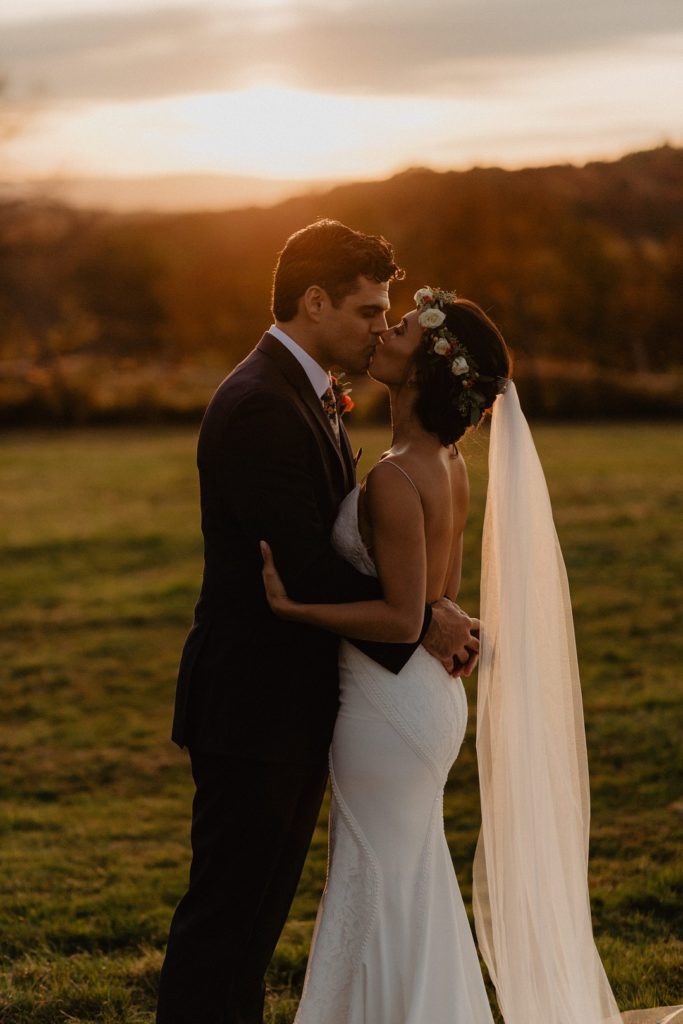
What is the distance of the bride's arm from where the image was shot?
3.25m

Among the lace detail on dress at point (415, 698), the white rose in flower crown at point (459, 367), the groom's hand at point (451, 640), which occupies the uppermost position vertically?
the white rose in flower crown at point (459, 367)

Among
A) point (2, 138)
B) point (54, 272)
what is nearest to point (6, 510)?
point (2, 138)

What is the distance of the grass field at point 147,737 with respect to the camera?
181 inches

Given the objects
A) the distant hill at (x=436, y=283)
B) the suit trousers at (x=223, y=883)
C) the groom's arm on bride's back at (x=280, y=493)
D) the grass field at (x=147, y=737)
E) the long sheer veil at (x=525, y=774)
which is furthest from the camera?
the distant hill at (x=436, y=283)

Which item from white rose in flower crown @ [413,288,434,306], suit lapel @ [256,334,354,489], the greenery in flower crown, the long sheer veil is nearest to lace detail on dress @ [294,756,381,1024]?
the long sheer veil

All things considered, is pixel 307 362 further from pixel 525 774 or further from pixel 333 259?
pixel 525 774

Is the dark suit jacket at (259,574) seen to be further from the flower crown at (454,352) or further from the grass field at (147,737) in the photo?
the grass field at (147,737)

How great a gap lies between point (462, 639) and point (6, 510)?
1260 cm

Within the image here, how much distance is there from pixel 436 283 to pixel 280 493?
30651mm

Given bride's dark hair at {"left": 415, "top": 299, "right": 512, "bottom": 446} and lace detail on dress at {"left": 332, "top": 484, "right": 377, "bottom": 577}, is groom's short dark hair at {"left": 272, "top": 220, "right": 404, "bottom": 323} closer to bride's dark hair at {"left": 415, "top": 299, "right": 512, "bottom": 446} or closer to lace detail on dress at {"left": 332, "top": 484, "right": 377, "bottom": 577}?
bride's dark hair at {"left": 415, "top": 299, "right": 512, "bottom": 446}

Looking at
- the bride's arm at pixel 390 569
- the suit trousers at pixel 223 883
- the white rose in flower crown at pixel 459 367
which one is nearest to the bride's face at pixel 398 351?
the white rose in flower crown at pixel 459 367

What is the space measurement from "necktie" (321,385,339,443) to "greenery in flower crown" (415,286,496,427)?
344mm

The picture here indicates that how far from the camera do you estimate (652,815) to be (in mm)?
6297

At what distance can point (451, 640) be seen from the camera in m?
3.45
